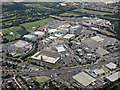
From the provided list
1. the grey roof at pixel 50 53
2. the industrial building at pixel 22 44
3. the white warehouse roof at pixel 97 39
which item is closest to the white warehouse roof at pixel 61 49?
the grey roof at pixel 50 53

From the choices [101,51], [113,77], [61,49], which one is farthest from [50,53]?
[113,77]

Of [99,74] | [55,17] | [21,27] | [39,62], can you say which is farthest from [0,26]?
[99,74]

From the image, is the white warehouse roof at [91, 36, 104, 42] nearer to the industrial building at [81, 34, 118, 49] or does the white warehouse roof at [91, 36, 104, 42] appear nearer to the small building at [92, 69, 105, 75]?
the industrial building at [81, 34, 118, 49]

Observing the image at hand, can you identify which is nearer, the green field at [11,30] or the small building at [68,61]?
the small building at [68,61]

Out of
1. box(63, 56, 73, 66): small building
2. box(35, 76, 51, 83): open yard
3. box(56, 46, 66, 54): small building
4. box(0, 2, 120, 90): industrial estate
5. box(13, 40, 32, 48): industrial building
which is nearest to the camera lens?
box(0, 2, 120, 90): industrial estate

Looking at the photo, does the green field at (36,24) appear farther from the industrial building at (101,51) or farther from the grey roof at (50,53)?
the industrial building at (101,51)

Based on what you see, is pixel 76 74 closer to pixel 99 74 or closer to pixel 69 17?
pixel 99 74

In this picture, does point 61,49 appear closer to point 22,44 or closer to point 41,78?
point 22,44

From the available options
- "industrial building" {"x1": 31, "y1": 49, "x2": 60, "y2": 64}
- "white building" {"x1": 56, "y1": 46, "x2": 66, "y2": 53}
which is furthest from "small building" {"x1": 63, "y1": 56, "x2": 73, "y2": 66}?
"white building" {"x1": 56, "y1": 46, "x2": 66, "y2": 53}
